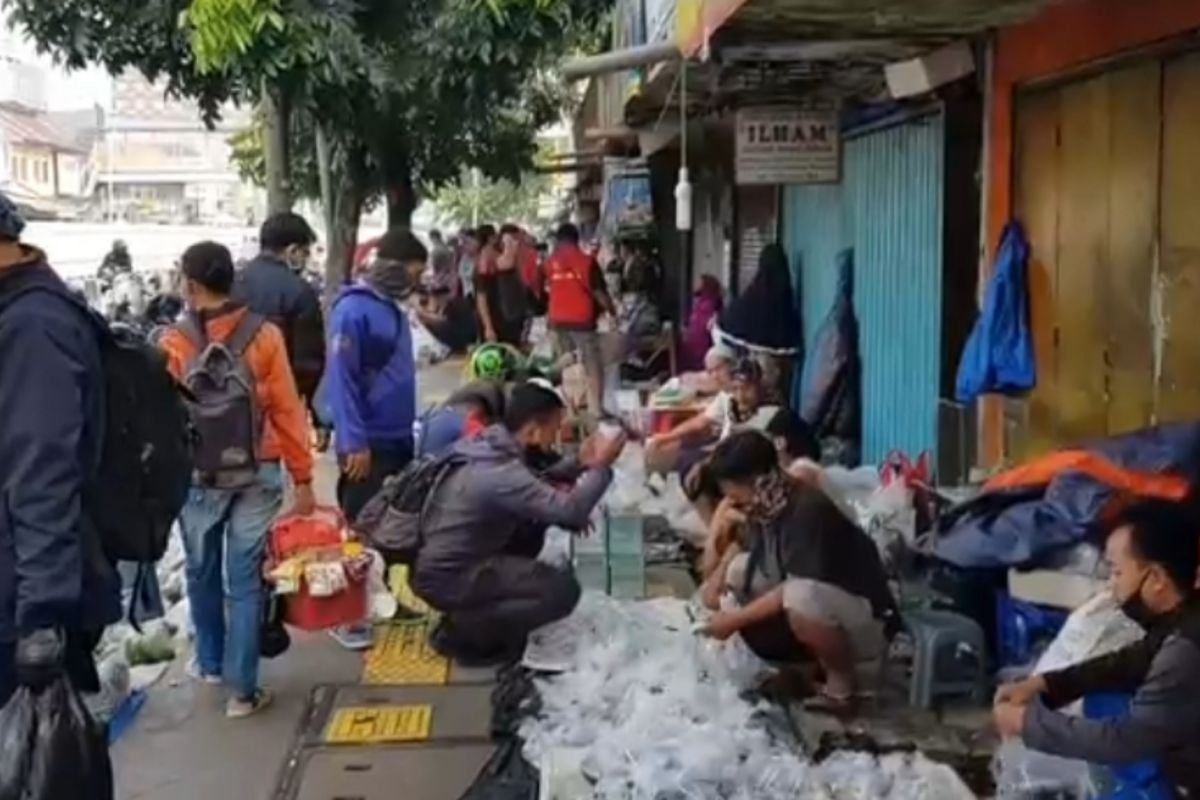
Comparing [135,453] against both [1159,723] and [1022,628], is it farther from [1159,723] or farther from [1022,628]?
[1022,628]

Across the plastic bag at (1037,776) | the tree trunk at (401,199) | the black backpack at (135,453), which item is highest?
the tree trunk at (401,199)

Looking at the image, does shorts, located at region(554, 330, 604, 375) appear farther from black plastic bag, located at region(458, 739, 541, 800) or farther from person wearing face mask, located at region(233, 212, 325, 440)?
black plastic bag, located at region(458, 739, 541, 800)

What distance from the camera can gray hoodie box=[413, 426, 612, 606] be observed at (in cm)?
632

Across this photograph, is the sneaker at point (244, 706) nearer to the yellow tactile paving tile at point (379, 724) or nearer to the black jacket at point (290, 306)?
the yellow tactile paving tile at point (379, 724)

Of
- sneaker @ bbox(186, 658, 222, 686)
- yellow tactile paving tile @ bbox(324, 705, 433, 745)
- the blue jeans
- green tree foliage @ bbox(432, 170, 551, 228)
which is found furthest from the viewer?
green tree foliage @ bbox(432, 170, 551, 228)

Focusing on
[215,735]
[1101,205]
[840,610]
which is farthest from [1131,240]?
[215,735]

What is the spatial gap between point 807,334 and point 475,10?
3394 mm

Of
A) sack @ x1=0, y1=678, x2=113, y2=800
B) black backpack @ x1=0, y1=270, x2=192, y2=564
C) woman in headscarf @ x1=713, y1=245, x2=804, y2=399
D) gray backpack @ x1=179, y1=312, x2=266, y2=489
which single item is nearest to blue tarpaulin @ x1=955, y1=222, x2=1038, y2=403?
gray backpack @ x1=179, y1=312, x2=266, y2=489

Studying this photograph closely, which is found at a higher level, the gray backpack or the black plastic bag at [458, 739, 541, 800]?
the gray backpack

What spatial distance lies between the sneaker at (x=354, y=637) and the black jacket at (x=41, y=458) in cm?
366

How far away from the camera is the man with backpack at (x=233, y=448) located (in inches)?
247

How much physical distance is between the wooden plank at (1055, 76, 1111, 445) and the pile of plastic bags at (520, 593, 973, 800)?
1861 mm

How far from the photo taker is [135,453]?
420cm

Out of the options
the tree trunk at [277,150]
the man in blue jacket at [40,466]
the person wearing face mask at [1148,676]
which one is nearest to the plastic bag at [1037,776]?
the person wearing face mask at [1148,676]
